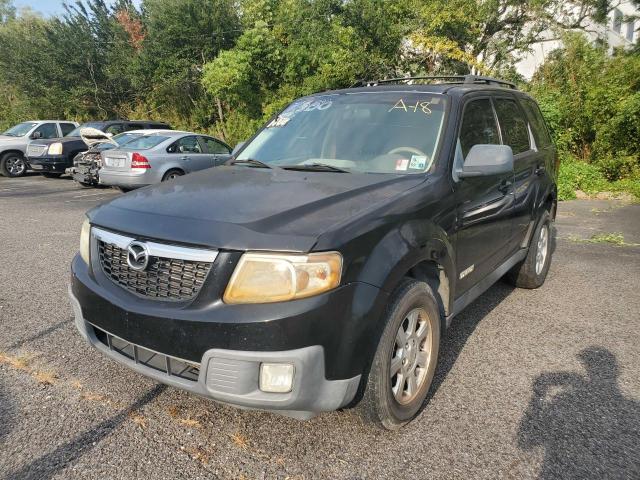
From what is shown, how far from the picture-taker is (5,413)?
2.70 meters

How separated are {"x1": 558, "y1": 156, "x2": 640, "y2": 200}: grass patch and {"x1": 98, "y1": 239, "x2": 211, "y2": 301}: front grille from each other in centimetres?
1041

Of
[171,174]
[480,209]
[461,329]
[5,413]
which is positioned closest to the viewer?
[5,413]

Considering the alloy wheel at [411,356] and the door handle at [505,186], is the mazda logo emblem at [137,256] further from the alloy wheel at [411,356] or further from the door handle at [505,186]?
the door handle at [505,186]

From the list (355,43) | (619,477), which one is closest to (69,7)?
(355,43)

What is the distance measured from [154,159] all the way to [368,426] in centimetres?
927

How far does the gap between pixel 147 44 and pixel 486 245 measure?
2357cm

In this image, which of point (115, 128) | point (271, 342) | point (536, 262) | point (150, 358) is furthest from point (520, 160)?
point (115, 128)

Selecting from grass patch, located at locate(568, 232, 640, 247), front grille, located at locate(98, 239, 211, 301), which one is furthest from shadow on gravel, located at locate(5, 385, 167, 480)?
grass patch, located at locate(568, 232, 640, 247)

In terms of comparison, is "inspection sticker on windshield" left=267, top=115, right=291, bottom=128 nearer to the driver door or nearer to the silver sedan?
the driver door

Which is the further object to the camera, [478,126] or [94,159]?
[94,159]

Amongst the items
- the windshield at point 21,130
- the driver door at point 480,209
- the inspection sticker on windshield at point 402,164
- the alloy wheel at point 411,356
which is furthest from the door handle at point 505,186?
the windshield at point 21,130

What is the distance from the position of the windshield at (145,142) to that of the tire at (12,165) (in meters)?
6.70

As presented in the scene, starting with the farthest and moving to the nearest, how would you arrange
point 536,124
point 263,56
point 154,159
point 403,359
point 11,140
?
point 263,56 < point 11,140 < point 154,159 < point 536,124 < point 403,359

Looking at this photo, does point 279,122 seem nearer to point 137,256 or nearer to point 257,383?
point 137,256
